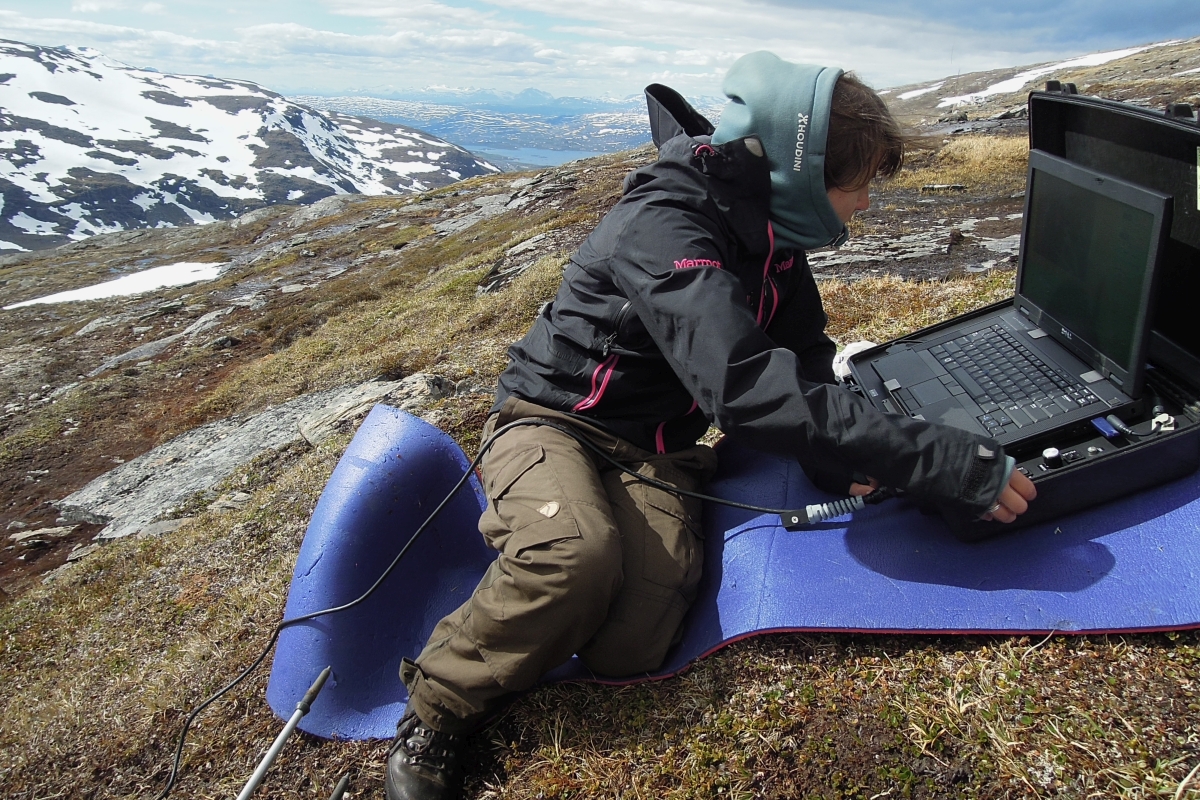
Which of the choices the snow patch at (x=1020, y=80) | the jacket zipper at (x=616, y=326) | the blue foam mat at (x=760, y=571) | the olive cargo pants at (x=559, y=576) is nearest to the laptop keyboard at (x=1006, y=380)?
the blue foam mat at (x=760, y=571)

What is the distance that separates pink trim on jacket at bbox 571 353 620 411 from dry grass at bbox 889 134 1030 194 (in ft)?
55.2

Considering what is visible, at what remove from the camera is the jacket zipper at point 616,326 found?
3.32 meters

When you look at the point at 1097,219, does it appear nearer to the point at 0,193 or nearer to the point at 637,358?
the point at 637,358

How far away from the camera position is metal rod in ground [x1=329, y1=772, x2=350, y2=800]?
331 cm

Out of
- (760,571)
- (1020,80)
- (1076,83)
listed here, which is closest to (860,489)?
(760,571)

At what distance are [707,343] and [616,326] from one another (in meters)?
0.75

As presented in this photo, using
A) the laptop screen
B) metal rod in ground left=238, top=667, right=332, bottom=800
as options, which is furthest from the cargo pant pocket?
the laptop screen

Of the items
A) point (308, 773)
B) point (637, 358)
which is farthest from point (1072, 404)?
point (308, 773)

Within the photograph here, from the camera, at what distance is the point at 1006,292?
24.0 ft

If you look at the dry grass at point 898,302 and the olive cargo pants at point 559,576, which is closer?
the olive cargo pants at point 559,576

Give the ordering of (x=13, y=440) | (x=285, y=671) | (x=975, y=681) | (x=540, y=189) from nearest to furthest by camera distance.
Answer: (x=975, y=681) → (x=285, y=671) → (x=13, y=440) → (x=540, y=189)

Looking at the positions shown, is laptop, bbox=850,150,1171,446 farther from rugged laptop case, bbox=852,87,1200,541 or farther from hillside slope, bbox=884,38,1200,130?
hillside slope, bbox=884,38,1200,130

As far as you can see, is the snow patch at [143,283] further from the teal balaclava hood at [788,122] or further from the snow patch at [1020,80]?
the snow patch at [1020,80]

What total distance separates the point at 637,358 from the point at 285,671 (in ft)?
8.62
